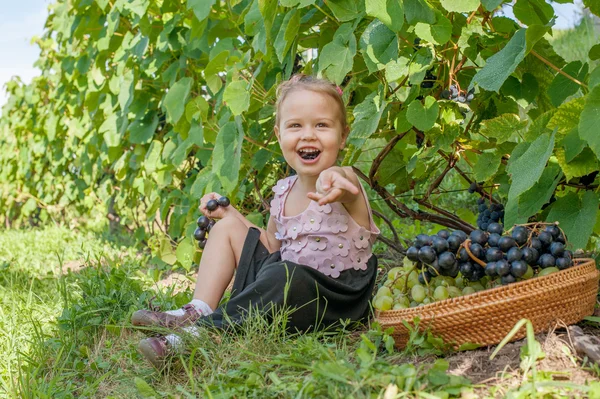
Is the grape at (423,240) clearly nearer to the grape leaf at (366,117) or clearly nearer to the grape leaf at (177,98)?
the grape leaf at (366,117)

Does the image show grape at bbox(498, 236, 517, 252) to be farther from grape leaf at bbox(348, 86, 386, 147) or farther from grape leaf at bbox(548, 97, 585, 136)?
grape leaf at bbox(348, 86, 386, 147)

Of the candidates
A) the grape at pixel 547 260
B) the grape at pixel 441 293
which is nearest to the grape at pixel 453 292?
the grape at pixel 441 293

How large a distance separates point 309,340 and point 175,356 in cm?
37

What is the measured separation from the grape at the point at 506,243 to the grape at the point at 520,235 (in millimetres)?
12

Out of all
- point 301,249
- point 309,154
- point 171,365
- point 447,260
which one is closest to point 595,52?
point 447,260

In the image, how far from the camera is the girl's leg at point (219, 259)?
2.12 meters

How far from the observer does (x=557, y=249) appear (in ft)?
5.15

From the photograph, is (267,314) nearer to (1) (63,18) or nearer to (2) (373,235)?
(2) (373,235)

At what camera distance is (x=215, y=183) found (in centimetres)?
262

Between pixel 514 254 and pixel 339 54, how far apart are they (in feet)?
2.42

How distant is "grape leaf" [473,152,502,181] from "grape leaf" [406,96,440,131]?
21 cm

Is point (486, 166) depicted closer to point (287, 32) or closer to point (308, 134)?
point (308, 134)

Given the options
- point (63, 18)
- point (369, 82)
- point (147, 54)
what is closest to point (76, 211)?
point (63, 18)

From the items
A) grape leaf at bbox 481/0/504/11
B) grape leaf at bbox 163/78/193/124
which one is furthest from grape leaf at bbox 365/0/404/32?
grape leaf at bbox 163/78/193/124
